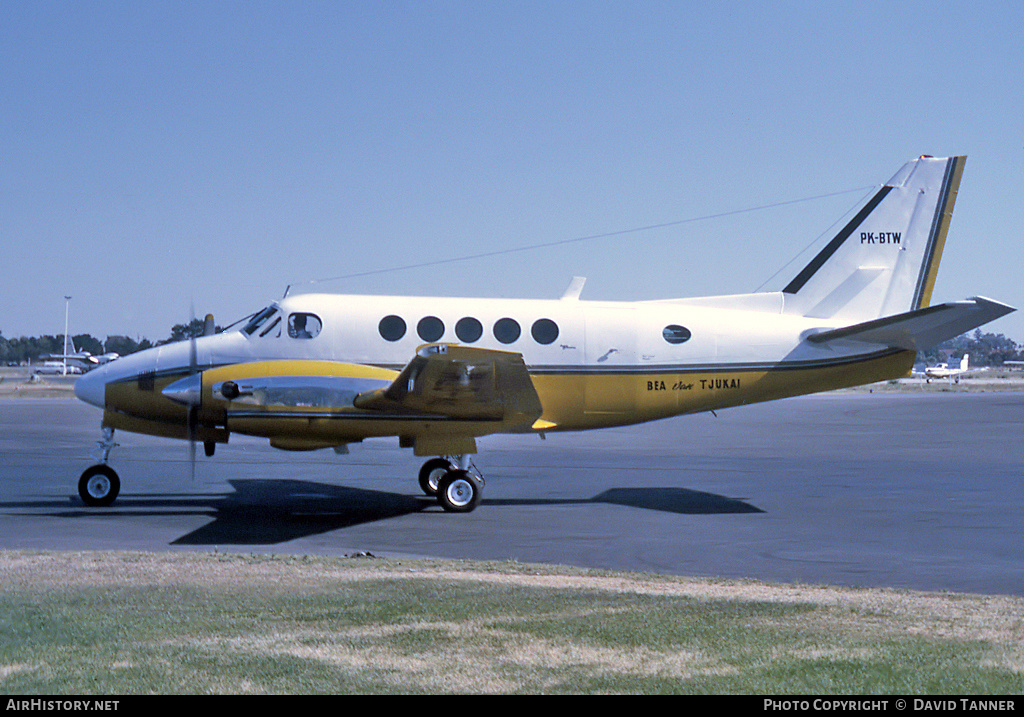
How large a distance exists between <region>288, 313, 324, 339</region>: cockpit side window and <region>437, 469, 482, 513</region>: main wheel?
3.31 m

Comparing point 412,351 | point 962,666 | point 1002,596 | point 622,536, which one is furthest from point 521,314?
point 962,666

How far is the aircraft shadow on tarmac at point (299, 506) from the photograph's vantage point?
1243 centimetres

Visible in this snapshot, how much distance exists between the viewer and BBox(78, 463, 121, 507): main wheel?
14.4m

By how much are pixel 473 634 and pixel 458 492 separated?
7764mm

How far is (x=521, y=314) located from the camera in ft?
50.9

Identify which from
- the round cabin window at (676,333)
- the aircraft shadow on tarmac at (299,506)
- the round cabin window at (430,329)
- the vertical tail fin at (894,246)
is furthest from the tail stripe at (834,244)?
the round cabin window at (430,329)

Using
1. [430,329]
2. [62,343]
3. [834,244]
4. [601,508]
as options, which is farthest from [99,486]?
[62,343]

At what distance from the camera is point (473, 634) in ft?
21.7

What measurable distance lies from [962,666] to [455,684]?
11.0ft

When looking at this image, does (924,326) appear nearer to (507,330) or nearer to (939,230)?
(939,230)

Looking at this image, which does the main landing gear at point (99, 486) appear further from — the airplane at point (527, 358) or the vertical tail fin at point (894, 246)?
the vertical tail fin at point (894, 246)

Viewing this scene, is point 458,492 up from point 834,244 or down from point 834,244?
down

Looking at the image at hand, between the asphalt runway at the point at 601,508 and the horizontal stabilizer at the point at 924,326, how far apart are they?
281cm

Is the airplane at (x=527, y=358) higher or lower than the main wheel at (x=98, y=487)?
higher
